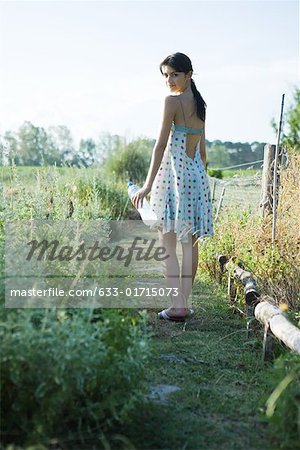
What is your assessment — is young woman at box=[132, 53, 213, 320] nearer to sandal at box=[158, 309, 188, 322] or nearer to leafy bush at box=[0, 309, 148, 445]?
sandal at box=[158, 309, 188, 322]

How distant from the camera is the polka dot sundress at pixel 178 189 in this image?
4105 mm

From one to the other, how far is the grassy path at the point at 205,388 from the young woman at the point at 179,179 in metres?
0.31

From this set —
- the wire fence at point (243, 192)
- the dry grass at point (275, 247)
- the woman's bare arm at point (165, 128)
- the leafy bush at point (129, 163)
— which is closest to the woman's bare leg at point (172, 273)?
the woman's bare arm at point (165, 128)

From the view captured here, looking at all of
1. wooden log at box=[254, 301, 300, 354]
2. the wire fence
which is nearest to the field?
wooden log at box=[254, 301, 300, 354]

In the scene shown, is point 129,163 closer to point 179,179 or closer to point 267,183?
point 267,183

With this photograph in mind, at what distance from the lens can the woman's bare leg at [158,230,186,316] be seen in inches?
161

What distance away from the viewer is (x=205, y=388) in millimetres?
2959

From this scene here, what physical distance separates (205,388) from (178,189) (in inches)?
59.4

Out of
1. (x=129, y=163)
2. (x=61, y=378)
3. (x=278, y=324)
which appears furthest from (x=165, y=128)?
(x=129, y=163)

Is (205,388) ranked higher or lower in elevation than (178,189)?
lower

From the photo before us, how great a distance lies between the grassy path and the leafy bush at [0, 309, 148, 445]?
0.17 metres

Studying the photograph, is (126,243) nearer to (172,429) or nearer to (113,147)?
(113,147)

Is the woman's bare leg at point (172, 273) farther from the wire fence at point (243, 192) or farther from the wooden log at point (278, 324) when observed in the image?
the wire fence at point (243, 192)

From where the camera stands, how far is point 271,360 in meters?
3.37
